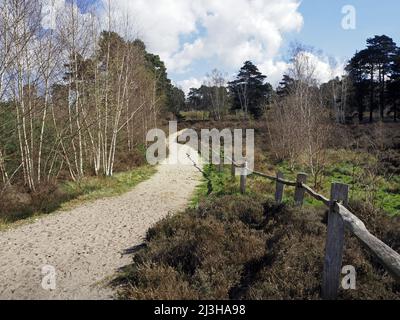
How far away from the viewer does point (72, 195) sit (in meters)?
11.1

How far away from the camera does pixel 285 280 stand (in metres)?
3.98

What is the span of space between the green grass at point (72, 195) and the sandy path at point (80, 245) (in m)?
0.52

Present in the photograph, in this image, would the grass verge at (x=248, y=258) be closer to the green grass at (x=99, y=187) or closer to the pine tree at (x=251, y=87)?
the green grass at (x=99, y=187)

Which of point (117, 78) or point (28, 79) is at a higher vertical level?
point (117, 78)

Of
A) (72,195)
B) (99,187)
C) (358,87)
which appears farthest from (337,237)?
(358,87)

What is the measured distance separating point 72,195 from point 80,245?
16.2 ft

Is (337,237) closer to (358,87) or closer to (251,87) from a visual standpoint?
(358,87)

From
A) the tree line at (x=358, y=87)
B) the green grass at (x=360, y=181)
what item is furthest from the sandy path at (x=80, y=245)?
the tree line at (x=358, y=87)

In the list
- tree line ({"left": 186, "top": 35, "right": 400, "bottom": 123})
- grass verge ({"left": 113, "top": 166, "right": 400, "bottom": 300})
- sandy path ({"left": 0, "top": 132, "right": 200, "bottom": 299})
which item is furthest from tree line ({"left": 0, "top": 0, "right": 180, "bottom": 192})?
tree line ({"left": 186, "top": 35, "right": 400, "bottom": 123})

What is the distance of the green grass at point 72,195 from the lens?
8953 mm

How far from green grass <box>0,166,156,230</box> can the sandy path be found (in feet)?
1.70
